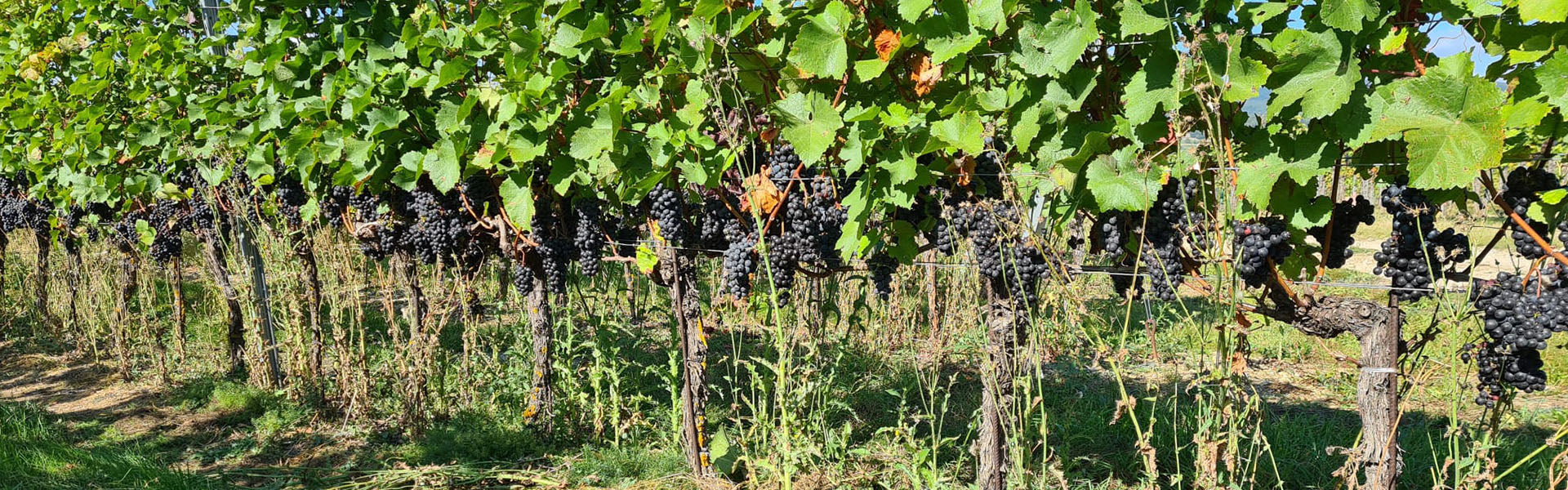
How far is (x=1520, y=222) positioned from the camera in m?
1.81

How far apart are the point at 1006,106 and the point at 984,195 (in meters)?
0.35


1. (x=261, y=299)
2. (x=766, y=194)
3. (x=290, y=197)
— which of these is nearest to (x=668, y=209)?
(x=766, y=194)

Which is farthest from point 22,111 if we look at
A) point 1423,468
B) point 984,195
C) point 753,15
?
point 1423,468

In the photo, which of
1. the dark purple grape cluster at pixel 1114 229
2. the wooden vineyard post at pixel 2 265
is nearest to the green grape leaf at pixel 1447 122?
the dark purple grape cluster at pixel 1114 229

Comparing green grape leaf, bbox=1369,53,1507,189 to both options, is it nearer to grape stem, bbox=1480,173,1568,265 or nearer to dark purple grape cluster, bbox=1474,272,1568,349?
grape stem, bbox=1480,173,1568,265

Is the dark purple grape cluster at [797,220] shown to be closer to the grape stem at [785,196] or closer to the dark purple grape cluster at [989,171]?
the grape stem at [785,196]

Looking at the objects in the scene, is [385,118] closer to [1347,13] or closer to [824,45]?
[824,45]

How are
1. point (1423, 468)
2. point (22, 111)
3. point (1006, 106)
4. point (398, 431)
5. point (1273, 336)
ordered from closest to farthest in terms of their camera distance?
1. point (1006, 106)
2. point (1423, 468)
3. point (398, 431)
4. point (22, 111)
5. point (1273, 336)

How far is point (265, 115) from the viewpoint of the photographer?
12.3 feet

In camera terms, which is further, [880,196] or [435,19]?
[435,19]

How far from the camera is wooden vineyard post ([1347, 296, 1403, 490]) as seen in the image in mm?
2051

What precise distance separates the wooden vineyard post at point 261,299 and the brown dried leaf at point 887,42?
3935 millimetres

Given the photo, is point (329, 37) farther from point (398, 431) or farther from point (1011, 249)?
point (1011, 249)

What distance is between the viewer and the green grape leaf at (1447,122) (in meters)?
1.62
